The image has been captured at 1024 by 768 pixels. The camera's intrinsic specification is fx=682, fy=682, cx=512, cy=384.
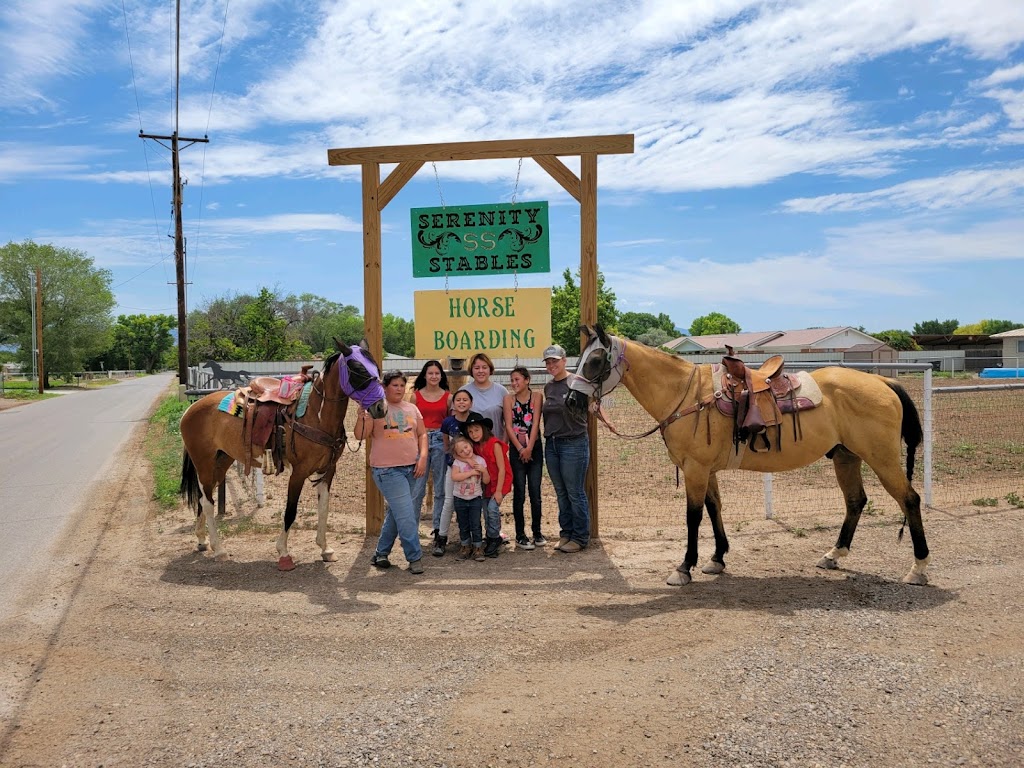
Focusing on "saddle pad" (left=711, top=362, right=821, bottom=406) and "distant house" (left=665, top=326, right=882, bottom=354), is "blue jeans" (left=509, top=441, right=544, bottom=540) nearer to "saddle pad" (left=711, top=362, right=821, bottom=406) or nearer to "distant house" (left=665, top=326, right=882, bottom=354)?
"saddle pad" (left=711, top=362, right=821, bottom=406)

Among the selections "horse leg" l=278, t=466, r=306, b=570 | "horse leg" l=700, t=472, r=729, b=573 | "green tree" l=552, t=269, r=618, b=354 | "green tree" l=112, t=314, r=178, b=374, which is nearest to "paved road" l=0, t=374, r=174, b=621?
"horse leg" l=278, t=466, r=306, b=570

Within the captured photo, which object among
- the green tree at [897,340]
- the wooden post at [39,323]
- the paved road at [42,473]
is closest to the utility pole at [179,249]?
the paved road at [42,473]

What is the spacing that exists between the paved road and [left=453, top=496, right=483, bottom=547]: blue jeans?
3345 millimetres

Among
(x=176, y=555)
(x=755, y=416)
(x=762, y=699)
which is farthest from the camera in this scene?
(x=176, y=555)

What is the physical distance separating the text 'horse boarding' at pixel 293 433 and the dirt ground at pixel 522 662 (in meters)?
0.46

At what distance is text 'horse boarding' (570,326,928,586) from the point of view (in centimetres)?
523

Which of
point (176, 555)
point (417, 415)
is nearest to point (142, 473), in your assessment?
point (176, 555)

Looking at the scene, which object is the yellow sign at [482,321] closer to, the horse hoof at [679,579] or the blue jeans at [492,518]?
the blue jeans at [492,518]

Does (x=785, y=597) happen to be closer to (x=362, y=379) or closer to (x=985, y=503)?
(x=362, y=379)

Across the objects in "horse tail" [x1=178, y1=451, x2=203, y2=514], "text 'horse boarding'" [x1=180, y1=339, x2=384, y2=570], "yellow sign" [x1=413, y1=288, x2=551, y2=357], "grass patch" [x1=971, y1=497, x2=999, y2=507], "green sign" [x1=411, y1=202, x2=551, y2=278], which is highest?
"green sign" [x1=411, y1=202, x2=551, y2=278]

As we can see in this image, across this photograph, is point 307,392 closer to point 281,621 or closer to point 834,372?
point 281,621

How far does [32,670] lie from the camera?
3.79 meters

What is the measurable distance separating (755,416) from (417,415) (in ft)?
8.91

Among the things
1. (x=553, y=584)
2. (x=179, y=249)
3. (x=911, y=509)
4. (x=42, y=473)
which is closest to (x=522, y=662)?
(x=553, y=584)
